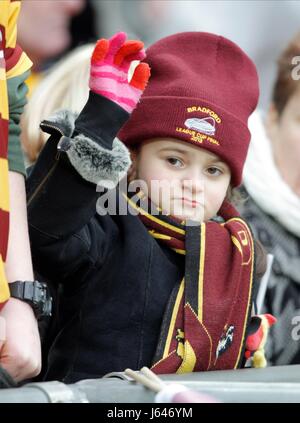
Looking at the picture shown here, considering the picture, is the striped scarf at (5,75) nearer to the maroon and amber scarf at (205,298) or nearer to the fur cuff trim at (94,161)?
the fur cuff trim at (94,161)

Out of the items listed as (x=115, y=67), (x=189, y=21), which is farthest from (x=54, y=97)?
(x=189, y=21)

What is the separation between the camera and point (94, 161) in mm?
1935

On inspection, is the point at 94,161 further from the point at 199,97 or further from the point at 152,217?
the point at 199,97

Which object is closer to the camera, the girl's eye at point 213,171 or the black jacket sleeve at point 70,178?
the black jacket sleeve at point 70,178

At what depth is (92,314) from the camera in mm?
2174

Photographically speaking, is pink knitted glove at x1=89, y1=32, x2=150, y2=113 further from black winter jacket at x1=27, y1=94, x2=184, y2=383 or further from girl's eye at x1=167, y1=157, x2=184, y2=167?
girl's eye at x1=167, y1=157, x2=184, y2=167

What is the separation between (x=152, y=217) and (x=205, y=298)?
0.22 m

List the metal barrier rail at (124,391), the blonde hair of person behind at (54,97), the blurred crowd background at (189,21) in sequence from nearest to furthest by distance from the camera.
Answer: the metal barrier rail at (124,391), the blonde hair of person behind at (54,97), the blurred crowd background at (189,21)

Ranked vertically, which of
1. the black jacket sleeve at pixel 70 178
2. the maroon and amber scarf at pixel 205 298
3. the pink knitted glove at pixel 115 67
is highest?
the pink knitted glove at pixel 115 67

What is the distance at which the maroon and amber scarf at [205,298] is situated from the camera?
216 centimetres

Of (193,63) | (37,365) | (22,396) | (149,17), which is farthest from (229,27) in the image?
(22,396)

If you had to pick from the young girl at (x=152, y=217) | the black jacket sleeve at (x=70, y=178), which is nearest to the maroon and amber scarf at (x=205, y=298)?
the young girl at (x=152, y=217)
